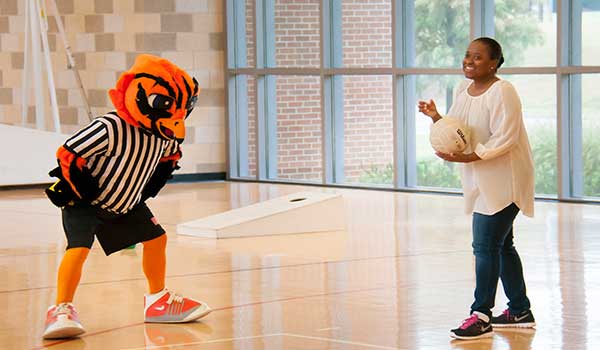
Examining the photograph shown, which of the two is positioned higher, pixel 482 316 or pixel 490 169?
pixel 490 169

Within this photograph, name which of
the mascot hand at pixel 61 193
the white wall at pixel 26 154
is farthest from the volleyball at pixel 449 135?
the white wall at pixel 26 154

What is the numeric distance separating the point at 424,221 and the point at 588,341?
4.64 m

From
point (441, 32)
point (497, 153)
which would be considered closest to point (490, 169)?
point (497, 153)

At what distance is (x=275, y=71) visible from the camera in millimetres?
13719

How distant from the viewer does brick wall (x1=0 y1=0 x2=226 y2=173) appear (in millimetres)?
13812

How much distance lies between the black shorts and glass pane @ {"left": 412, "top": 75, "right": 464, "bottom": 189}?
682cm

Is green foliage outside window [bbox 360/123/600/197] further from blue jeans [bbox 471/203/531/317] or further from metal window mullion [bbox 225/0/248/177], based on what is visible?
blue jeans [bbox 471/203/531/317]

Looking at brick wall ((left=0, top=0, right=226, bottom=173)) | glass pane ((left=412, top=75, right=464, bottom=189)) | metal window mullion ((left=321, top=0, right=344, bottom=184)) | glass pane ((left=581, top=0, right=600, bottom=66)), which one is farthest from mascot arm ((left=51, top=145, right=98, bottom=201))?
brick wall ((left=0, top=0, right=226, bottom=173))

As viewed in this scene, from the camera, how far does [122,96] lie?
5574 mm

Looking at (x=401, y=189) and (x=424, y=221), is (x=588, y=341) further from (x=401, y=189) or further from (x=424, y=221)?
(x=401, y=189)

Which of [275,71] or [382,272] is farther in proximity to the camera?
[275,71]

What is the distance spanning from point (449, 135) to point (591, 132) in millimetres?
6265

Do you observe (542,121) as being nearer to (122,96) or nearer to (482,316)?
(482,316)

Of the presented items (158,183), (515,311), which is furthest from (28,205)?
(515,311)
